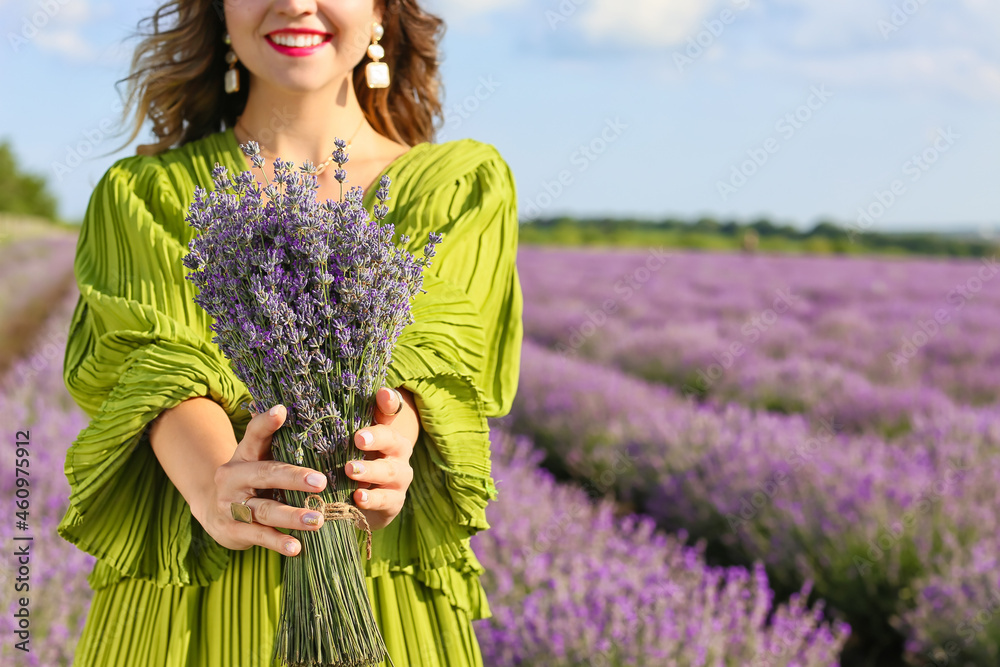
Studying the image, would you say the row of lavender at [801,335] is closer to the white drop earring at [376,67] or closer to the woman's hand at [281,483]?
the white drop earring at [376,67]

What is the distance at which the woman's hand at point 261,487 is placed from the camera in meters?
1.07

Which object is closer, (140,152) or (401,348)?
(401,348)

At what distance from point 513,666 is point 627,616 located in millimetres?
408

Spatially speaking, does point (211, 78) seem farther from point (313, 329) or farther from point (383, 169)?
point (313, 329)

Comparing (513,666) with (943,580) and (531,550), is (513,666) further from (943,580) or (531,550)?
(943,580)

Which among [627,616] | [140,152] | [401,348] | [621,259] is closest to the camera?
[401,348]

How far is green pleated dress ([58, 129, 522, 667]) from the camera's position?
4.23 ft

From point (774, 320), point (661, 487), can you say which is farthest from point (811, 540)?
point (774, 320)

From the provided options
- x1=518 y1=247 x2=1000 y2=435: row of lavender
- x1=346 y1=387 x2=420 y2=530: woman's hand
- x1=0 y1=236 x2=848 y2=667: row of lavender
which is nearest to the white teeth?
x1=346 y1=387 x2=420 y2=530: woman's hand

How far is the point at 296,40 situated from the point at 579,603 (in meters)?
1.99

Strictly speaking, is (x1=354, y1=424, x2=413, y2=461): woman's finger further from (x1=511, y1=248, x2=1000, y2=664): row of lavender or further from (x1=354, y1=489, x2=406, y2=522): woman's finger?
(x1=511, y1=248, x2=1000, y2=664): row of lavender

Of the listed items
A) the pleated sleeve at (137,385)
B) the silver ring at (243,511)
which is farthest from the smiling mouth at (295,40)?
the silver ring at (243,511)

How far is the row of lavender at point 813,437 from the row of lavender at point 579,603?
46 centimetres

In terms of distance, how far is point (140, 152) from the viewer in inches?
70.3
